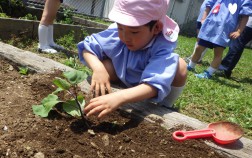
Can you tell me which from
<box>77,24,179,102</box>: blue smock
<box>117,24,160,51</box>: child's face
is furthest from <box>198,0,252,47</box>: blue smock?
Result: <box>117,24,160,51</box>: child's face

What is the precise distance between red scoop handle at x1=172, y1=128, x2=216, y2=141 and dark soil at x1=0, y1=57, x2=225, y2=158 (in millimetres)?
25

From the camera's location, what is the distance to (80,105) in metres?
1.72

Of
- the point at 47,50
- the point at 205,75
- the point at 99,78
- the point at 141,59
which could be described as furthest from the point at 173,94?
the point at 205,75

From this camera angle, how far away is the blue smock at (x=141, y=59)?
1.84 meters

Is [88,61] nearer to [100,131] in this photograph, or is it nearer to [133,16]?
[133,16]

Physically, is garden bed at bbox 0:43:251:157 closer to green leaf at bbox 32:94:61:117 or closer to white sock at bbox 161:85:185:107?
green leaf at bbox 32:94:61:117

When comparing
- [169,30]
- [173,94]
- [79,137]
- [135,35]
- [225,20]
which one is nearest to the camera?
[79,137]

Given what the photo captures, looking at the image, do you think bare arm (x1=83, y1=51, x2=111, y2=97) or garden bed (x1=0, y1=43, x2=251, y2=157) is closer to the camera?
garden bed (x1=0, y1=43, x2=251, y2=157)

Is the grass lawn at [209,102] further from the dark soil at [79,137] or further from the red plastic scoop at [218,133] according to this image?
the dark soil at [79,137]

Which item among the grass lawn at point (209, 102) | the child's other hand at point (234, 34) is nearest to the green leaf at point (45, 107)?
the grass lawn at point (209, 102)

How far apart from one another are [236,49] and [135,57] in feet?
13.1

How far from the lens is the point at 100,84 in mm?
1918

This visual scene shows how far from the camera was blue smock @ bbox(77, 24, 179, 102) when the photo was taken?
184cm

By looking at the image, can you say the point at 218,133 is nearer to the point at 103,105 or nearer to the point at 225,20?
the point at 103,105
